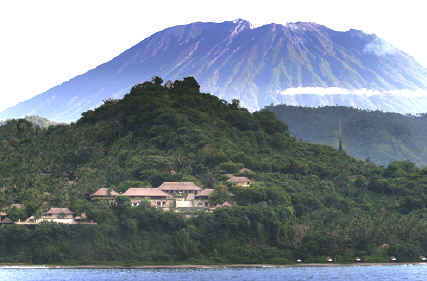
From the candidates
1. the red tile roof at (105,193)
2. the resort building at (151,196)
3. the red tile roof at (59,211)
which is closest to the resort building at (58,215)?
the red tile roof at (59,211)

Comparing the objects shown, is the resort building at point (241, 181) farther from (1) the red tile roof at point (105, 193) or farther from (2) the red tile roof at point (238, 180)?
(1) the red tile roof at point (105, 193)

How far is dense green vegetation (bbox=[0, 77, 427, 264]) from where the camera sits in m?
98.4

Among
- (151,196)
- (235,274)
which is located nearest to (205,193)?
(151,196)

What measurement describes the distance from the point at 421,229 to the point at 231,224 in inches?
895

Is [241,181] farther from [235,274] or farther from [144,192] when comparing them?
[235,274]

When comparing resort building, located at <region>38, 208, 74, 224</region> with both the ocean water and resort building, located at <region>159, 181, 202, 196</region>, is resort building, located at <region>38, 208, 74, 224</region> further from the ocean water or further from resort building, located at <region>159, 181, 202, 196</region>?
resort building, located at <region>159, 181, 202, 196</region>

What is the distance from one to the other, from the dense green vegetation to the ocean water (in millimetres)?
3710

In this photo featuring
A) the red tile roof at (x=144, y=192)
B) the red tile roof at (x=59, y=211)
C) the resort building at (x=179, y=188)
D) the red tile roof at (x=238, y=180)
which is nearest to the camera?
the red tile roof at (x=59, y=211)

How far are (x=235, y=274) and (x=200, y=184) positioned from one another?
27.5 m

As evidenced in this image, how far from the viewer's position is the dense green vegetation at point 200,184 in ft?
323

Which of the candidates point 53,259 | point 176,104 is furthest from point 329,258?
point 176,104

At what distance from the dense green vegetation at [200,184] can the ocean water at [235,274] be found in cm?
371

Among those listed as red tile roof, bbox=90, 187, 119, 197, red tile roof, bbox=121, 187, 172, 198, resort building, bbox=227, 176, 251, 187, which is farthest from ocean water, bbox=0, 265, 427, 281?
resort building, bbox=227, 176, 251, 187

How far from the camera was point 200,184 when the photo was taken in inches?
4540
